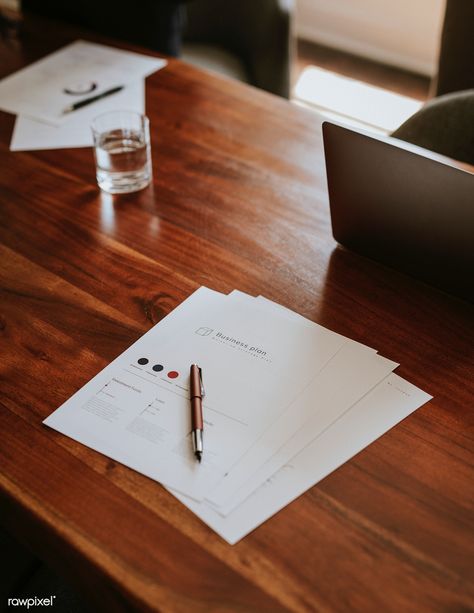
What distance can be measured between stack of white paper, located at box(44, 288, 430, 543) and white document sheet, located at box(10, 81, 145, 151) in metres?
0.55

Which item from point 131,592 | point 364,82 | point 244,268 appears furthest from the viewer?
point 364,82

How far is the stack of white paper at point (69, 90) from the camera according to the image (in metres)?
1.38

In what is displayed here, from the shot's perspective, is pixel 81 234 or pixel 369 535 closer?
pixel 369 535

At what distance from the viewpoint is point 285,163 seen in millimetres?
1282

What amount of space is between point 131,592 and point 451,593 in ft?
0.94

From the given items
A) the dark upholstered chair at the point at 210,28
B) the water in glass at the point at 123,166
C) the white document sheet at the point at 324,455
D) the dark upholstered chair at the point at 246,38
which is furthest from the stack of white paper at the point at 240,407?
the dark upholstered chair at the point at 246,38

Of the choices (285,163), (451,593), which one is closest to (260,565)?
(451,593)

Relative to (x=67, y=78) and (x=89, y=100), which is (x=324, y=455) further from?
(x=67, y=78)

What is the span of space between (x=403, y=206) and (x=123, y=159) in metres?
0.50

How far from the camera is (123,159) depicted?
1224 millimetres

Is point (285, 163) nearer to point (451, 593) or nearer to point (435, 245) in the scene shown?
point (435, 245)

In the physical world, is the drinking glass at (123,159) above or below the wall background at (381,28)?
above

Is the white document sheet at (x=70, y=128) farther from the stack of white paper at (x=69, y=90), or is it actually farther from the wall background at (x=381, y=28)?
the wall background at (x=381, y=28)

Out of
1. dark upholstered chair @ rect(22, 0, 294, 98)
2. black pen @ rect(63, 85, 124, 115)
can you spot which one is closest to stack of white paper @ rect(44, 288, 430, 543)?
black pen @ rect(63, 85, 124, 115)
